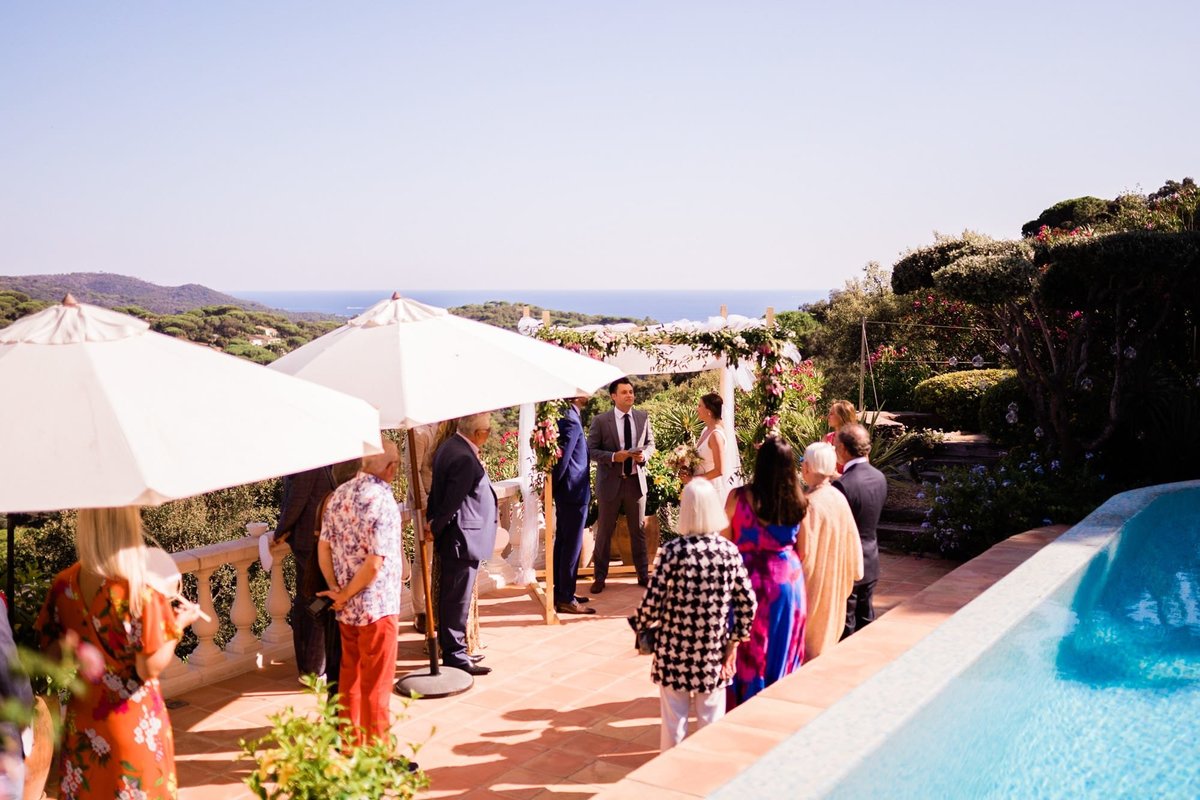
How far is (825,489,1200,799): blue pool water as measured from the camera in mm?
4828

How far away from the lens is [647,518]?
30.5ft

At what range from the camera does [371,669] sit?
4.73 meters

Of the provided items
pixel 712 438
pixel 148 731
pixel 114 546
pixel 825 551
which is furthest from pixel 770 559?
pixel 712 438

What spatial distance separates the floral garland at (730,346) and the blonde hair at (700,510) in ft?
14.4

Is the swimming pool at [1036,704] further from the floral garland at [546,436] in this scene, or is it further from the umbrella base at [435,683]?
the floral garland at [546,436]

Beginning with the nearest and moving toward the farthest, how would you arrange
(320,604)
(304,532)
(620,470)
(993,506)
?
(320,604) → (304,532) → (620,470) → (993,506)

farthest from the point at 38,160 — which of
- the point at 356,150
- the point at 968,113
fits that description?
the point at 968,113

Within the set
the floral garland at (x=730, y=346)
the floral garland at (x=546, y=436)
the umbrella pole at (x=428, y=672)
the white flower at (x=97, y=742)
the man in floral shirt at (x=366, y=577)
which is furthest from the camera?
the floral garland at (x=730, y=346)

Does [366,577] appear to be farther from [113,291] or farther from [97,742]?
[113,291]

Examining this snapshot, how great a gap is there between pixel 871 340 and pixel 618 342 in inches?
701

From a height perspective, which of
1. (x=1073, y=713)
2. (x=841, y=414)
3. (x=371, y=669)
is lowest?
(x=1073, y=713)

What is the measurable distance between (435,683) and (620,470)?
2.93 meters

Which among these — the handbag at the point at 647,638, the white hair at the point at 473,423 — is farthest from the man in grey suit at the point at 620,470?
the handbag at the point at 647,638

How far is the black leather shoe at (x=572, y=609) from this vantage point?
7.82 metres
